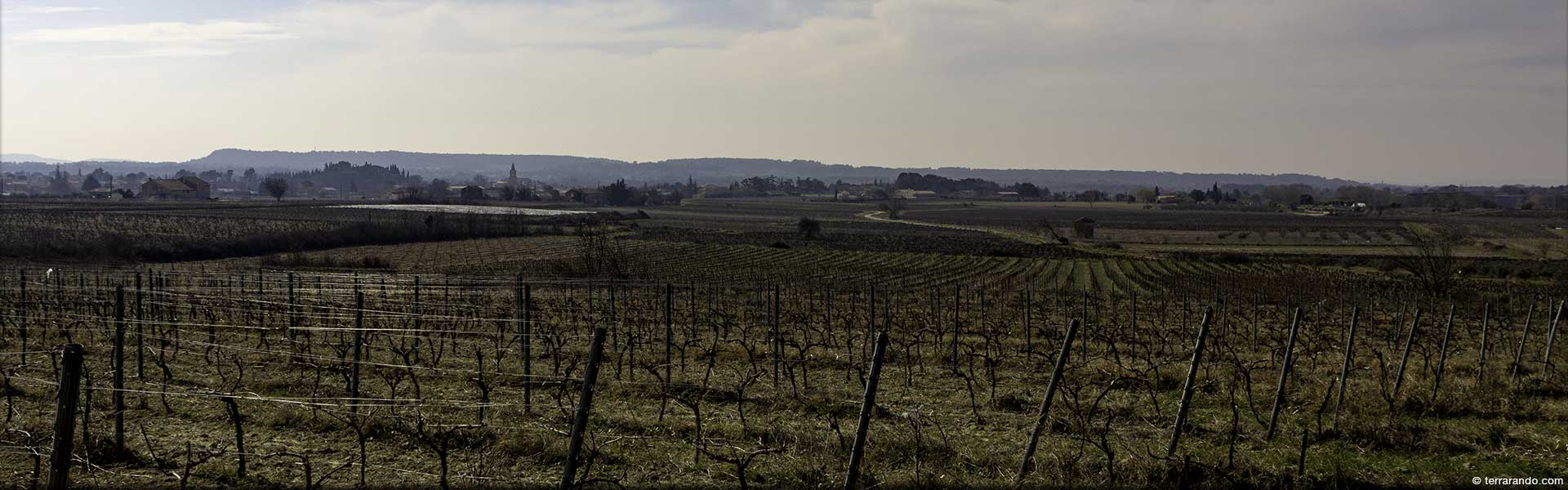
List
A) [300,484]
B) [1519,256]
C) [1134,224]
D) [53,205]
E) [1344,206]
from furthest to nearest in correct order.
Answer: [1344,206]
[1134,224]
[53,205]
[1519,256]
[300,484]

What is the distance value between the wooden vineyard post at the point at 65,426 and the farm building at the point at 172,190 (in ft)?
337

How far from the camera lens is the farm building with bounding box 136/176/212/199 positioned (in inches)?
3752

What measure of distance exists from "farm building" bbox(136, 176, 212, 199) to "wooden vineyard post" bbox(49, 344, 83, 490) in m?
103

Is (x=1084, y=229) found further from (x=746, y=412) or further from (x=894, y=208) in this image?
(x=746, y=412)

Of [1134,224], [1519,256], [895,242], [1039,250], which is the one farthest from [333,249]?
[1134,224]

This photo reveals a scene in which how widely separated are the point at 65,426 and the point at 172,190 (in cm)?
10683

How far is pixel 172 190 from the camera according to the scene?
9650cm

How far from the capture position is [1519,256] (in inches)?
1902

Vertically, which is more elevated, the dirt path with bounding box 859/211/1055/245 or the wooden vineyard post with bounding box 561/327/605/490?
the wooden vineyard post with bounding box 561/327/605/490

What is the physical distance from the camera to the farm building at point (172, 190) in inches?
3752

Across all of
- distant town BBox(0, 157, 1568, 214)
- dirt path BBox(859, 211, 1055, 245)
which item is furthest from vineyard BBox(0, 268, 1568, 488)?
distant town BBox(0, 157, 1568, 214)

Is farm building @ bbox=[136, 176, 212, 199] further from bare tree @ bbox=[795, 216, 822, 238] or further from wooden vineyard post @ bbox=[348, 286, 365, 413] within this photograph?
wooden vineyard post @ bbox=[348, 286, 365, 413]

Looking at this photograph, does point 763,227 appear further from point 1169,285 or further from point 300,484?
point 300,484

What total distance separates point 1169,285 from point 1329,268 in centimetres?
1482
